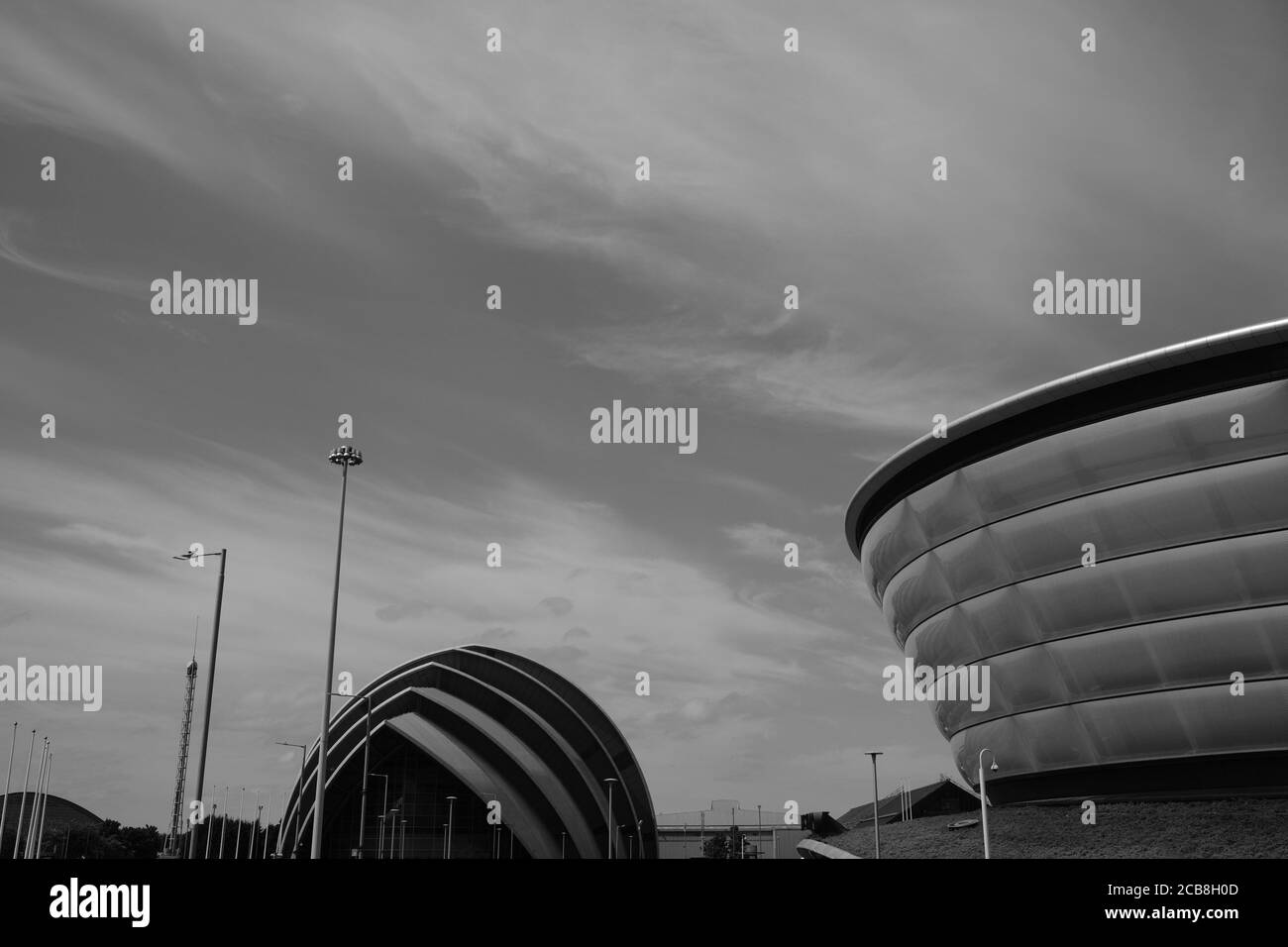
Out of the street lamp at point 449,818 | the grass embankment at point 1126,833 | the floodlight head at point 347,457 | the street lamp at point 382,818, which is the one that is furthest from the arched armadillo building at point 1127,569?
the street lamp at point 382,818

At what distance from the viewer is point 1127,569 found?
154ft

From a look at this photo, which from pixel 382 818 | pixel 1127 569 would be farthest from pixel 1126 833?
pixel 382 818

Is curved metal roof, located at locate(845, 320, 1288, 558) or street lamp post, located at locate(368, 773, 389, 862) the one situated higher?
curved metal roof, located at locate(845, 320, 1288, 558)

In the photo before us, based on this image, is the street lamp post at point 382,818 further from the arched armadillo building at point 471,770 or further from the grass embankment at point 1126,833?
the grass embankment at point 1126,833

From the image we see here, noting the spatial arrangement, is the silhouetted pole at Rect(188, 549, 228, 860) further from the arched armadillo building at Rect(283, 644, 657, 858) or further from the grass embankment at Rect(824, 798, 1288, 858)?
the arched armadillo building at Rect(283, 644, 657, 858)

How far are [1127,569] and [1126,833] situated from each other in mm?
10708

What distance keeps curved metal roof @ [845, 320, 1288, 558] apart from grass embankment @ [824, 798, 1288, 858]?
15.8 m

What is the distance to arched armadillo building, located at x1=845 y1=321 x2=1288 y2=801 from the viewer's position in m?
43.8

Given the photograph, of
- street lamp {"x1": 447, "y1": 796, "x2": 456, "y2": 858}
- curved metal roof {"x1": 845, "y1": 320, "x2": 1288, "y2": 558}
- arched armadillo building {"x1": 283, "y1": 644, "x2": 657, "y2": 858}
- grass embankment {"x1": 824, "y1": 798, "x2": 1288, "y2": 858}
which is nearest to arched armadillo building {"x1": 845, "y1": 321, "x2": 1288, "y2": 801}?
curved metal roof {"x1": 845, "y1": 320, "x2": 1288, "y2": 558}

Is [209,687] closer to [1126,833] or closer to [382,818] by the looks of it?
[1126,833]

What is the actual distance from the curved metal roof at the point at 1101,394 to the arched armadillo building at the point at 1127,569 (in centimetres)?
7

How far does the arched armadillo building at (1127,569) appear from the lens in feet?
144
